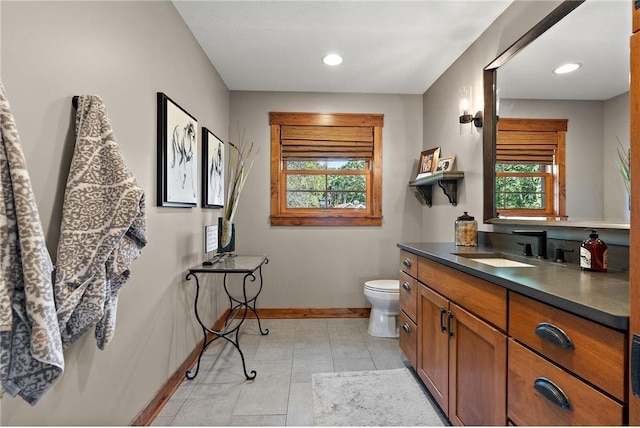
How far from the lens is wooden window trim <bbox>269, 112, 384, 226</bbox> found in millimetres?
3404

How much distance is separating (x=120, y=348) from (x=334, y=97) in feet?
9.57

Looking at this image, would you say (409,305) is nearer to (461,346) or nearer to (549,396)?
(461,346)

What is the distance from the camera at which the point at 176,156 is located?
199cm

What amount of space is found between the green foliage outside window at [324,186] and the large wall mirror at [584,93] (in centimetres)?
173

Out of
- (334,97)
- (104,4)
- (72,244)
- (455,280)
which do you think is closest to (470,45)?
(334,97)

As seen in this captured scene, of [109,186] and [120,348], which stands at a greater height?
[109,186]

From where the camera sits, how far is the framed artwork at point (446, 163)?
8.99 ft

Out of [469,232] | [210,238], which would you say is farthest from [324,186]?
[469,232]

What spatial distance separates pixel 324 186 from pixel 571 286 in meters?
2.64

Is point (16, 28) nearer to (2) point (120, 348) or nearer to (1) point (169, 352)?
(2) point (120, 348)

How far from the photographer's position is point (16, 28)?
0.94m

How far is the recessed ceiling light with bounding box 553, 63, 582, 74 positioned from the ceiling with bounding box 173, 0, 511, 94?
0.61 metres

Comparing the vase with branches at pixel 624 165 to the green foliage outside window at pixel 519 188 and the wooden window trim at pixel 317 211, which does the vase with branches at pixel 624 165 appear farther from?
the wooden window trim at pixel 317 211

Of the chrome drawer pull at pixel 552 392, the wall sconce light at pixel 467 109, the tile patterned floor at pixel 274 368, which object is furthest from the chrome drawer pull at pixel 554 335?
the wall sconce light at pixel 467 109
